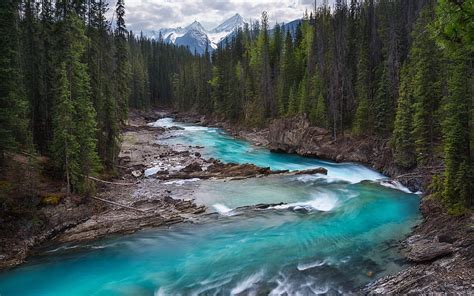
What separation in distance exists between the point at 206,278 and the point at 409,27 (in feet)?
135

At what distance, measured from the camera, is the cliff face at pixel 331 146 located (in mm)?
35550

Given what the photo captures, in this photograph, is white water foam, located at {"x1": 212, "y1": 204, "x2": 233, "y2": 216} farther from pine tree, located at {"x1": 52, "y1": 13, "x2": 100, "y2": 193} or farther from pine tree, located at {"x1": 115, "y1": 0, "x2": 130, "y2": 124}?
pine tree, located at {"x1": 115, "y1": 0, "x2": 130, "y2": 124}

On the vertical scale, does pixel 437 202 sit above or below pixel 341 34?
below

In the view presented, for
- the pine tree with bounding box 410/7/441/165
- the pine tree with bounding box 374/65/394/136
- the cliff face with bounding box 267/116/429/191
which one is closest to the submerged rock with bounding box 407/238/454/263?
the cliff face with bounding box 267/116/429/191

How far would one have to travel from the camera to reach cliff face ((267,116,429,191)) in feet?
117

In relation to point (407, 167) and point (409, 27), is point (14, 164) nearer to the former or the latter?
point (407, 167)

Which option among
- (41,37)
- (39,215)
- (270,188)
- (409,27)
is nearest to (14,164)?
(39,215)

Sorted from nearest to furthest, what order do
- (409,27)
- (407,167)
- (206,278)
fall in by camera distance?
(206,278) < (407,167) < (409,27)

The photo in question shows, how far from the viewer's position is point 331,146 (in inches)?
1781

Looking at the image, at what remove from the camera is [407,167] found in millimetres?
32719

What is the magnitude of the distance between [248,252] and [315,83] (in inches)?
1500

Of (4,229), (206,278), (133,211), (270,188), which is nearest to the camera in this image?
(206,278)

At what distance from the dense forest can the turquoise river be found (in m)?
4.97

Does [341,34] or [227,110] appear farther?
[227,110]
